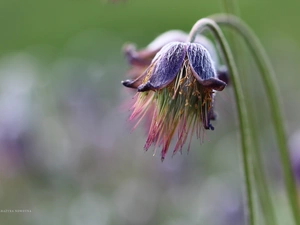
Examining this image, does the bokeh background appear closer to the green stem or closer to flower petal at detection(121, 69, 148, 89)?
the green stem

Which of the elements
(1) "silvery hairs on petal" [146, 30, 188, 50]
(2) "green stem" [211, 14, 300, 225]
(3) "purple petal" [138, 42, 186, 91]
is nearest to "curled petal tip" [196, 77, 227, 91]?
(3) "purple petal" [138, 42, 186, 91]

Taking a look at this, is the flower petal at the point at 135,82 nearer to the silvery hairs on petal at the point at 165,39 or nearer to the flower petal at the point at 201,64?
the flower petal at the point at 201,64

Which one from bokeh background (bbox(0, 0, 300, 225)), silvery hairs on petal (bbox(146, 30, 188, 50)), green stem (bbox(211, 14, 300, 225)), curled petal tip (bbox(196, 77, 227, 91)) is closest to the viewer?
curled petal tip (bbox(196, 77, 227, 91))

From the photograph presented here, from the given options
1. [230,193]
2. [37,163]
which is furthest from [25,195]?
[230,193]

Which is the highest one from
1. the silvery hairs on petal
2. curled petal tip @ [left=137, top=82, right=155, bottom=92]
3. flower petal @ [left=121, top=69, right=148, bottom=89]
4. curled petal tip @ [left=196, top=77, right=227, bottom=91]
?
the silvery hairs on petal

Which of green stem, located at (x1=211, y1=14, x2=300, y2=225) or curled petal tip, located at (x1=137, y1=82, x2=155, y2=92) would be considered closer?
curled petal tip, located at (x1=137, y1=82, x2=155, y2=92)

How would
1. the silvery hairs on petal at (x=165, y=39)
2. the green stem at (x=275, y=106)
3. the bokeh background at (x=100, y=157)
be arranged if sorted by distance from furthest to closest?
the bokeh background at (x=100, y=157) → the silvery hairs on petal at (x=165, y=39) → the green stem at (x=275, y=106)

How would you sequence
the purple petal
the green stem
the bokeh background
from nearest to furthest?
the purple petal
the green stem
the bokeh background

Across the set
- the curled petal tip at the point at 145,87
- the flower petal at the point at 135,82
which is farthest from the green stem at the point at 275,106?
the curled petal tip at the point at 145,87

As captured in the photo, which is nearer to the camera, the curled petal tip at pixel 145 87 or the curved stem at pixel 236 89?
the curled petal tip at pixel 145 87
